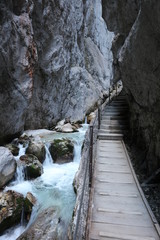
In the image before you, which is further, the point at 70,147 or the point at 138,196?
the point at 70,147

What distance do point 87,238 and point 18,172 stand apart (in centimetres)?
682

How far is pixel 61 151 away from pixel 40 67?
1126 centimetres

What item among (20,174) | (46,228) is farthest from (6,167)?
(46,228)

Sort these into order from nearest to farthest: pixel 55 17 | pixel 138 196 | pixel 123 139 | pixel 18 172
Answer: pixel 138 196 → pixel 18 172 → pixel 123 139 → pixel 55 17

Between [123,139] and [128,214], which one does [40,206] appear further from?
[123,139]

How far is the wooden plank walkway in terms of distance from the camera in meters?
3.85

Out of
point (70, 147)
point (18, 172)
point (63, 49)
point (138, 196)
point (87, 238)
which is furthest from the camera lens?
point (63, 49)

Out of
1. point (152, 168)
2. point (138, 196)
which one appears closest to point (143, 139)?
point (152, 168)

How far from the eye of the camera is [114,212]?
4500mm

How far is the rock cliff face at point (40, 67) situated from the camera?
12.6m

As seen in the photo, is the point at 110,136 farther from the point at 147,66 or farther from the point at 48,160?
the point at 147,66

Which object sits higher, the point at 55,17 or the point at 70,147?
the point at 55,17

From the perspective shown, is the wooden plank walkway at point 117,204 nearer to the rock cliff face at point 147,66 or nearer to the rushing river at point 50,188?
the rock cliff face at point 147,66

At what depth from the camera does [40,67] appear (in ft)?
62.0
